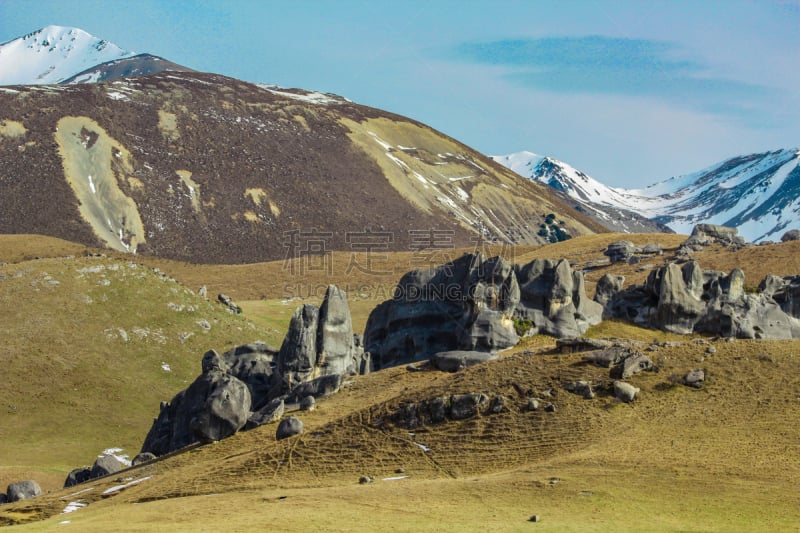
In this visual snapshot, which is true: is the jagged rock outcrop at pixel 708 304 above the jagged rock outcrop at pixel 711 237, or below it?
below

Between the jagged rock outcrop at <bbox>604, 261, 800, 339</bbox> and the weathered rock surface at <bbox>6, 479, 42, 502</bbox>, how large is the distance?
35647 mm

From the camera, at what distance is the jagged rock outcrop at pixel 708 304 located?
5859 centimetres

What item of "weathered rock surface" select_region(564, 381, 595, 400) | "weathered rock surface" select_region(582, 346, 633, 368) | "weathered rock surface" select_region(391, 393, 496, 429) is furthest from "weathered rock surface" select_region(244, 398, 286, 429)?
"weathered rock surface" select_region(582, 346, 633, 368)

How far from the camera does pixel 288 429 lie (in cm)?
4319

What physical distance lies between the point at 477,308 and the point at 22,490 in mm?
26738

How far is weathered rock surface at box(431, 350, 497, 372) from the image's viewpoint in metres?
49.3

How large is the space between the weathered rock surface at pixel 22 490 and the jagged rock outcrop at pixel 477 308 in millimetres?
23063

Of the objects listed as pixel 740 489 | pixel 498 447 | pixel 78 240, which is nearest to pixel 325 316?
pixel 498 447

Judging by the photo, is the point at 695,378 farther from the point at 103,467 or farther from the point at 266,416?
the point at 103,467

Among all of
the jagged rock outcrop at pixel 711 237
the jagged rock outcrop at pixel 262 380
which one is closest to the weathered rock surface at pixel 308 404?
the jagged rock outcrop at pixel 262 380

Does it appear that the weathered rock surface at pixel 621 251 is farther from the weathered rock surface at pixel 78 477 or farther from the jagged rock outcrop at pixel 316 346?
the weathered rock surface at pixel 78 477

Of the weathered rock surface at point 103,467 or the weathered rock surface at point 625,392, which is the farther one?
the weathered rock surface at point 103,467

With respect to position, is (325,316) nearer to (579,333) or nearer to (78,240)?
(579,333)

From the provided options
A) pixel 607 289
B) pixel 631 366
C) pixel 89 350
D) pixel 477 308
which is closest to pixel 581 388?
pixel 631 366
